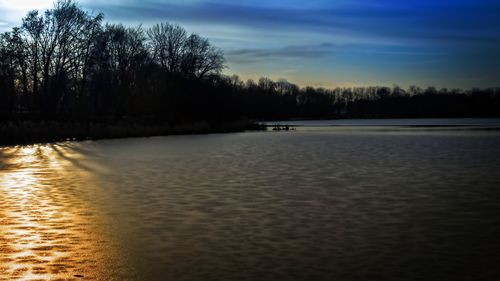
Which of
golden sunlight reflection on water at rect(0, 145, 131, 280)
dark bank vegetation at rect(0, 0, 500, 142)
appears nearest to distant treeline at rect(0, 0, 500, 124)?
dark bank vegetation at rect(0, 0, 500, 142)

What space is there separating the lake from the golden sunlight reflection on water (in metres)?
0.02

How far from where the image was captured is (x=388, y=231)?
842 centimetres

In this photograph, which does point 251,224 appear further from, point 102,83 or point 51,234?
point 102,83

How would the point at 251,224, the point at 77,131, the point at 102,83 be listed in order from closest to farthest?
the point at 251,224 → the point at 77,131 → the point at 102,83

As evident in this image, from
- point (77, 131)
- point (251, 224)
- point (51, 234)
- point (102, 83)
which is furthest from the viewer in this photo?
point (102, 83)

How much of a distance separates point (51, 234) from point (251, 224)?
9.82 feet

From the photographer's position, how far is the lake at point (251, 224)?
6340 mm

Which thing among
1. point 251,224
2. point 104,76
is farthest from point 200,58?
point 251,224

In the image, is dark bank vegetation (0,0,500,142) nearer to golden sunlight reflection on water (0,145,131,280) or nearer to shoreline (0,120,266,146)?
shoreline (0,120,266,146)

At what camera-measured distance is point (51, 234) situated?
8227mm

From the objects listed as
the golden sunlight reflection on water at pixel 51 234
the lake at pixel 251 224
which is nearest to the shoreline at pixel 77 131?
the lake at pixel 251 224

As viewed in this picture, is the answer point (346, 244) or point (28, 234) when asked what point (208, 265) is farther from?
point (28, 234)

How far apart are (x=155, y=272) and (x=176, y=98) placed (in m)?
49.8

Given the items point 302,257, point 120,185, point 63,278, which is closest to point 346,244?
point 302,257
